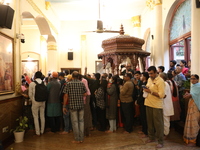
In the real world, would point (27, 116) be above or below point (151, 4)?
below

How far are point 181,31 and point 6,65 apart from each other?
223 inches

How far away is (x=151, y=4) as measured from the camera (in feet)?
26.8

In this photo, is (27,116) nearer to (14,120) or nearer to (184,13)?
(14,120)

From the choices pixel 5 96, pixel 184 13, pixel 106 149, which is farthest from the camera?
pixel 184 13

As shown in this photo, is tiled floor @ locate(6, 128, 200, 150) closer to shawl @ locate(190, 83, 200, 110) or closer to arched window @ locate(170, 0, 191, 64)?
shawl @ locate(190, 83, 200, 110)

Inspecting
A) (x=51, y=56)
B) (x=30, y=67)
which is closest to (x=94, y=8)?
(x=51, y=56)

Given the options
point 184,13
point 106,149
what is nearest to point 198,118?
point 106,149

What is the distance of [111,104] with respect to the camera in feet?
16.0

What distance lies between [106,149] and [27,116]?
2.30 m

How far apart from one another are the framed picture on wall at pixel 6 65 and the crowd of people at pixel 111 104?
49 centimetres

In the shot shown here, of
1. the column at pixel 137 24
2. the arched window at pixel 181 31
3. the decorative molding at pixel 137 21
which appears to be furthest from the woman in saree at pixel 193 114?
the decorative molding at pixel 137 21

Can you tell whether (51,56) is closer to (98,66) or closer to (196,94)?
(98,66)

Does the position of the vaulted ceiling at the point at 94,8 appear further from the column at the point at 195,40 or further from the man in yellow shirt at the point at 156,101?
the man in yellow shirt at the point at 156,101

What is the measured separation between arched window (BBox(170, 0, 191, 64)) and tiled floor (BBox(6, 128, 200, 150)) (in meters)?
3.12
